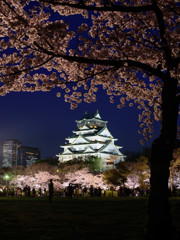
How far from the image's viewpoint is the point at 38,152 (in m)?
188

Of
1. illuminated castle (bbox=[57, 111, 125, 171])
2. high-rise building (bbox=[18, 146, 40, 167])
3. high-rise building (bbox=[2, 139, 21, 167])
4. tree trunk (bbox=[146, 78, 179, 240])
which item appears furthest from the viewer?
high-rise building (bbox=[18, 146, 40, 167])

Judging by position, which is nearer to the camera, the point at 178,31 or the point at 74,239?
the point at 74,239

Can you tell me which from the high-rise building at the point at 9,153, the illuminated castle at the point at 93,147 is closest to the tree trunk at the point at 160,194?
the illuminated castle at the point at 93,147

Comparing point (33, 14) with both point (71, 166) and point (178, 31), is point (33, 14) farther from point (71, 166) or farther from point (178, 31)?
point (71, 166)

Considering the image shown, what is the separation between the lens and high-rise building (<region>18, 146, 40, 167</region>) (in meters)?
166

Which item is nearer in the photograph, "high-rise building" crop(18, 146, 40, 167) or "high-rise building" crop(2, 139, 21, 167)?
"high-rise building" crop(2, 139, 21, 167)

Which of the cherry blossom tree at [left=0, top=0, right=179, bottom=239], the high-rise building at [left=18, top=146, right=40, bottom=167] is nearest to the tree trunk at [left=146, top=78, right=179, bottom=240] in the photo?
the cherry blossom tree at [left=0, top=0, right=179, bottom=239]

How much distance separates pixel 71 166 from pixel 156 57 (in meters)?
48.3

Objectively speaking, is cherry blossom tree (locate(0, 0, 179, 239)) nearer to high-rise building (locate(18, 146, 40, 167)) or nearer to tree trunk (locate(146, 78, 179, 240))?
tree trunk (locate(146, 78, 179, 240))

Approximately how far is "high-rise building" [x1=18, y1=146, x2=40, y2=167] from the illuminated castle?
3287 inches

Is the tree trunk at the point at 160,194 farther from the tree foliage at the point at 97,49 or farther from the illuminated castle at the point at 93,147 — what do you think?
the illuminated castle at the point at 93,147

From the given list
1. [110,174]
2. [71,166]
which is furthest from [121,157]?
[110,174]

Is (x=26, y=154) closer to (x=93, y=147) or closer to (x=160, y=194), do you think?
(x=93, y=147)

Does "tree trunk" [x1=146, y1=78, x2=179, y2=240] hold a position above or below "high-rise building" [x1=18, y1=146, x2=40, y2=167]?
below
